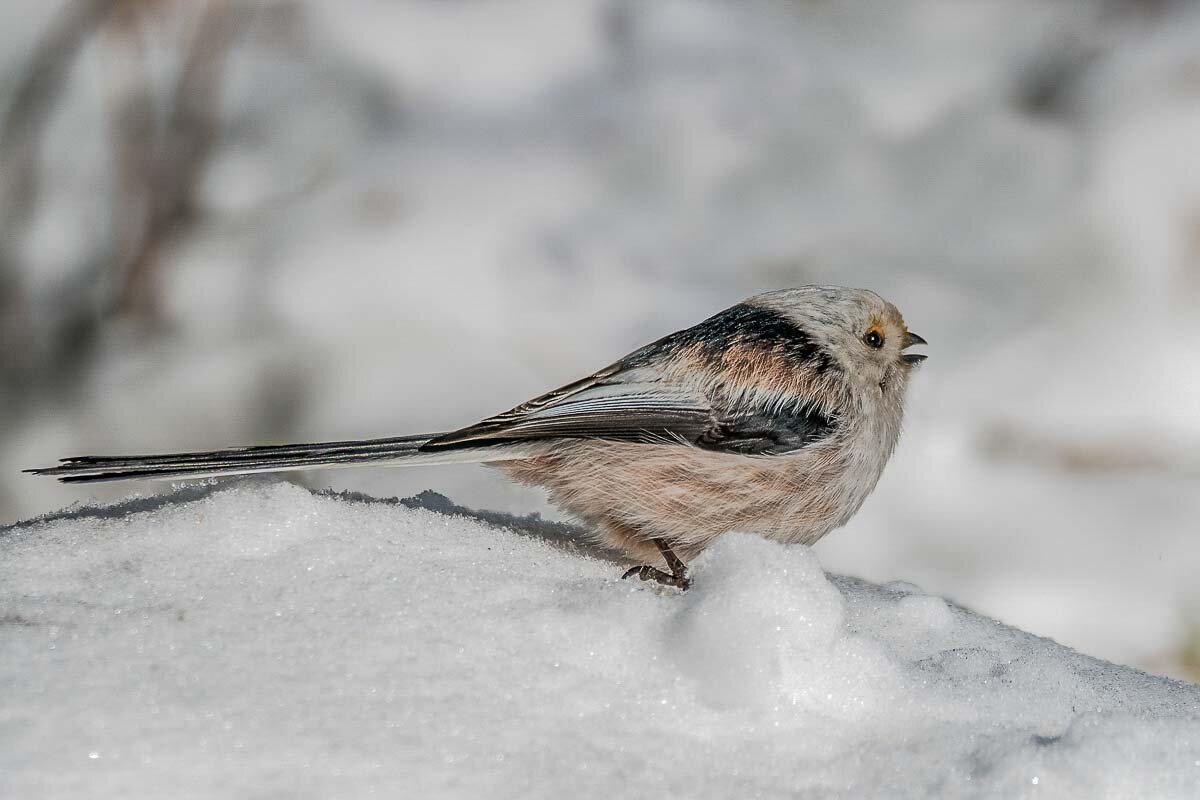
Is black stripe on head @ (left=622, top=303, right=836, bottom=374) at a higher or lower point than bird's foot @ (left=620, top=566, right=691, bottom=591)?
higher

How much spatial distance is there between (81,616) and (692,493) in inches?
45.4

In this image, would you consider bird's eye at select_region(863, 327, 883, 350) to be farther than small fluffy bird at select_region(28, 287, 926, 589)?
Yes

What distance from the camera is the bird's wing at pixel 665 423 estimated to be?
2.15 m

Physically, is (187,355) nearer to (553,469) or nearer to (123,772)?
(553,469)

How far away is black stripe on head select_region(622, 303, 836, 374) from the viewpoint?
230cm

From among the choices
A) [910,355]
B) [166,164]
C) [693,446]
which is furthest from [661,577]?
[166,164]

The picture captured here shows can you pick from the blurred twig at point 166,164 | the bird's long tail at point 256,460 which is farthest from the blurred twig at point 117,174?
the bird's long tail at point 256,460

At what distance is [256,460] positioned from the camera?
1.92 meters

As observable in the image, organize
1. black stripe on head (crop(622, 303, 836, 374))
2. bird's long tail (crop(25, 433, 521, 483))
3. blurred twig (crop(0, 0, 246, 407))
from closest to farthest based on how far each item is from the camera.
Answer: bird's long tail (crop(25, 433, 521, 483)) → black stripe on head (crop(622, 303, 836, 374)) → blurred twig (crop(0, 0, 246, 407))

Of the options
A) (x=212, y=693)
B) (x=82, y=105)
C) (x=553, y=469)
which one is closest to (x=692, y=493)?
(x=553, y=469)

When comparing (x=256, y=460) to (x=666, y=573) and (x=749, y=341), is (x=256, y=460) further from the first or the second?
(x=749, y=341)

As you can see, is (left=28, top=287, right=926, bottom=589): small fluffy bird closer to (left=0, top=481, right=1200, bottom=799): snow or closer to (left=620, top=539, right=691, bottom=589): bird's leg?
(left=620, top=539, right=691, bottom=589): bird's leg

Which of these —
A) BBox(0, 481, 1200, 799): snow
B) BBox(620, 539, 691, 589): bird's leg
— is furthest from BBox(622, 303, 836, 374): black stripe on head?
BBox(0, 481, 1200, 799): snow

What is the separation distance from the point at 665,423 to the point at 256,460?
0.83 meters
